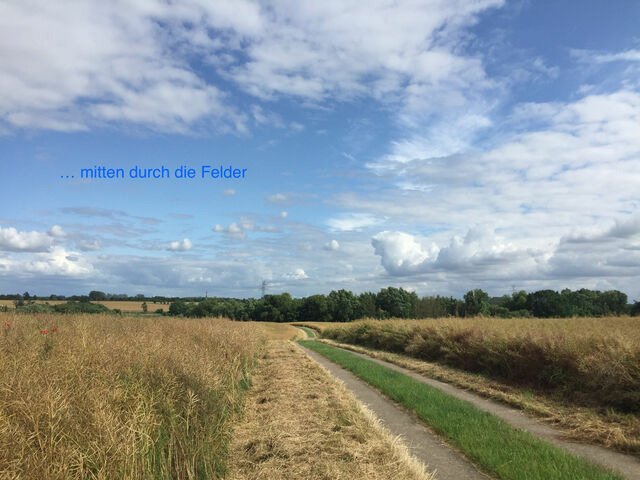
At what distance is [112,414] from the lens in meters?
4.50

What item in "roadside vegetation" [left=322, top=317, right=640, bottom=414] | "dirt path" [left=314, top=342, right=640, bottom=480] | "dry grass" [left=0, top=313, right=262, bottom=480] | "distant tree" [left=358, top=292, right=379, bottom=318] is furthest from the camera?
"distant tree" [left=358, top=292, right=379, bottom=318]

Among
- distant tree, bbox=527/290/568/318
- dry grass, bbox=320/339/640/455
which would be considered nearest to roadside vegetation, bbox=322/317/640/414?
dry grass, bbox=320/339/640/455

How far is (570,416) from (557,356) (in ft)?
11.2

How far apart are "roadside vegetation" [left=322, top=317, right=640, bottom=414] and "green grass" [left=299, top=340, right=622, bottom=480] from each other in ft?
10.8

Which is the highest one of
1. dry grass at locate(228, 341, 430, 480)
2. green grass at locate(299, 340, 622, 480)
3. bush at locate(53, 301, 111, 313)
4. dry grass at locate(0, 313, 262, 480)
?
bush at locate(53, 301, 111, 313)

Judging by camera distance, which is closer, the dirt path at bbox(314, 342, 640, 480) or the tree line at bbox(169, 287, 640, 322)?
the dirt path at bbox(314, 342, 640, 480)

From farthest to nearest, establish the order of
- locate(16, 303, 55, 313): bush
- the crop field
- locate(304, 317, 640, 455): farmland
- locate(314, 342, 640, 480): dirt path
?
locate(16, 303, 55, 313): bush < locate(304, 317, 640, 455): farmland < locate(314, 342, 640, 480): dirt path < the crop field

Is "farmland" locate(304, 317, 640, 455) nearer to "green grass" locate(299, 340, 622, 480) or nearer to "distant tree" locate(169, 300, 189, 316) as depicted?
"green grass" locate(299, 340, 622, 480)

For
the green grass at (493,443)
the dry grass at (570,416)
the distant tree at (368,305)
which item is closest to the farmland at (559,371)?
the dry grass at (570,416)

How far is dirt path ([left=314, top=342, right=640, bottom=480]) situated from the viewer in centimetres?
616

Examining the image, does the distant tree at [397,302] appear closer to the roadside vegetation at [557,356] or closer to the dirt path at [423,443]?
the roadside vegetation at [557,356]

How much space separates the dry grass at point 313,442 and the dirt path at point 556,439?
10.9 ft

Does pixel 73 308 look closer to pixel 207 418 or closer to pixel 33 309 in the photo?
pixel 33 309

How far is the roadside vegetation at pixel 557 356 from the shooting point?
9.47 m
